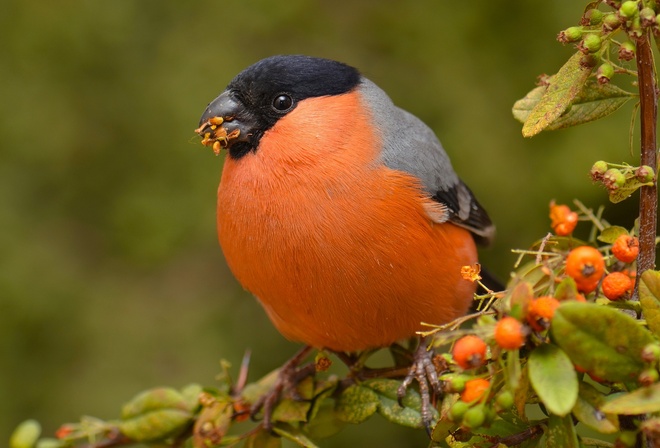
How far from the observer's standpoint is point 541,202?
4016 mm

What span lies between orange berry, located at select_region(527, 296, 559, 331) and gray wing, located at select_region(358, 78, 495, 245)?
1.25 m

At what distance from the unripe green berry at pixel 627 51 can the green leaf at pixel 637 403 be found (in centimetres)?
58

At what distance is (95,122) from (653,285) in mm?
3995

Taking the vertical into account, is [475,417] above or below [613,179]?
below

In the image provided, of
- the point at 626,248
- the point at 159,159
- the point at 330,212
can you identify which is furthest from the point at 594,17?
the point at 159,159

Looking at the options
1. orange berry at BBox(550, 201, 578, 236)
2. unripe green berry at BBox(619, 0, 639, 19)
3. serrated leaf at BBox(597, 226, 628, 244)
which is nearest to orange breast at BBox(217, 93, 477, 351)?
orange berry at BBox(550, 201, 578, 236)

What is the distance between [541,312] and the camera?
139 centimetres

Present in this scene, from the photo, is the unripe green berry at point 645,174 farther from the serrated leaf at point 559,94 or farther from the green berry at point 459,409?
the green berry at point 459,409

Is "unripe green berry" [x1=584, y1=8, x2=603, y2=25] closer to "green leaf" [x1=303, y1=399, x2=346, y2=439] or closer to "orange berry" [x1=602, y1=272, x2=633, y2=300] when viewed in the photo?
"orange berry" [x1=602, y1=272, x2=633, y2=300]

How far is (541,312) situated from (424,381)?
3.50 ft

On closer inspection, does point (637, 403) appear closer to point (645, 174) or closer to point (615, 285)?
point (615, 285)

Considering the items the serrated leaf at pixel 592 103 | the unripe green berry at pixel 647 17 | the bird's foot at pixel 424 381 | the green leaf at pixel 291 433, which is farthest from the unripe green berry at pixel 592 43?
the green leaf at pixel 291 433

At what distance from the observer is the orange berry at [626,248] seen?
5.42 feet

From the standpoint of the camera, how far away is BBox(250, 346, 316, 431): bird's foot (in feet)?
7.95
